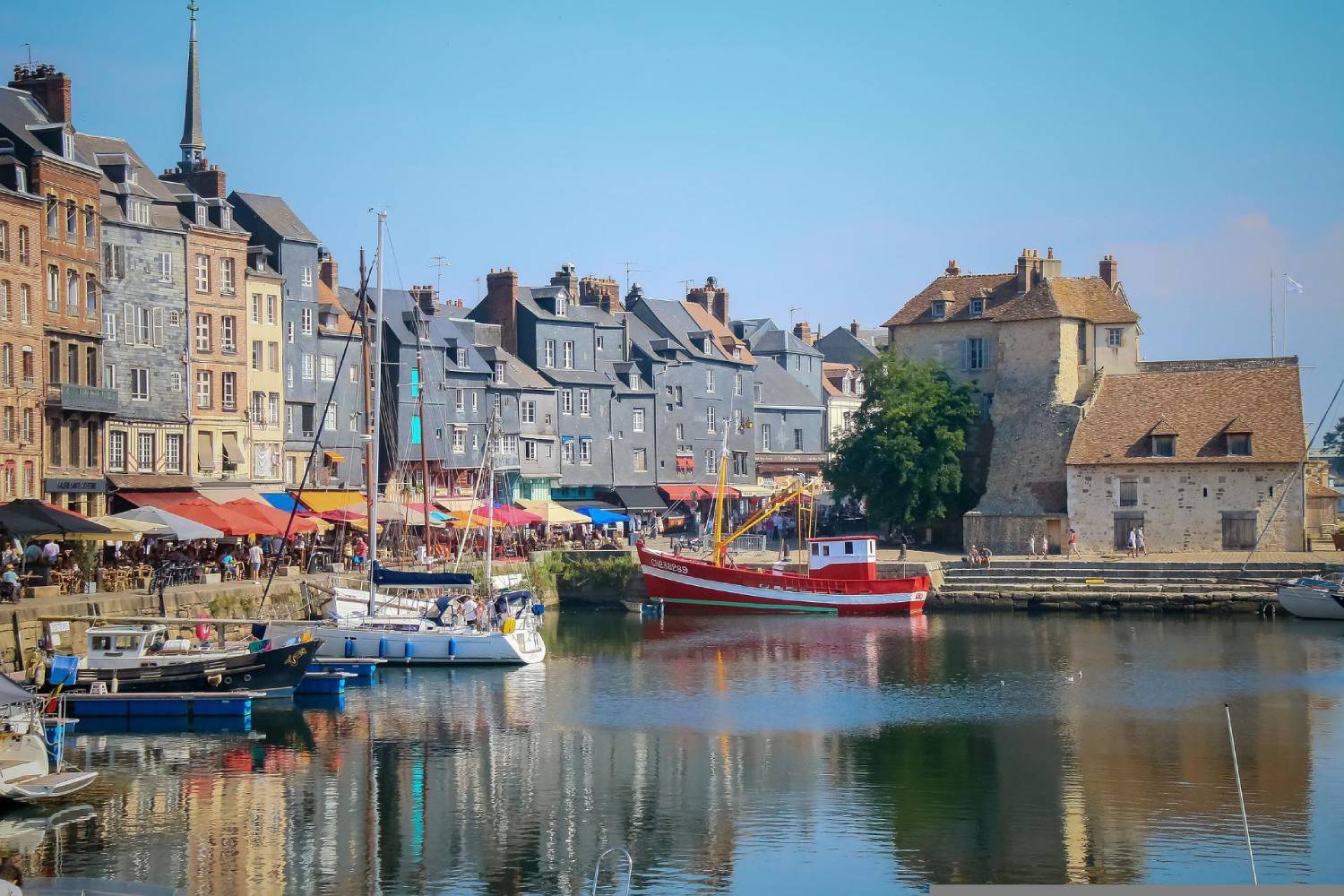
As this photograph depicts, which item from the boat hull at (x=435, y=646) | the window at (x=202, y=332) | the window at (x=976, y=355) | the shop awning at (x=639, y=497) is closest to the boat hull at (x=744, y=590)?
the window at (x=976, y=355)

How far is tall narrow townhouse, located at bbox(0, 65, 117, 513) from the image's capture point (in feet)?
158

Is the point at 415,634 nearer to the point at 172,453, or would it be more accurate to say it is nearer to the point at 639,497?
the point at 172,453

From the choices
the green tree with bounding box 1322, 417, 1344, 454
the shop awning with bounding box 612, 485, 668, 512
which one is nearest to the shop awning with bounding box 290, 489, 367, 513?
the shop awning with bounding box 612, 485, 668, 512

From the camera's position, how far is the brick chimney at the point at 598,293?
79.2 metres

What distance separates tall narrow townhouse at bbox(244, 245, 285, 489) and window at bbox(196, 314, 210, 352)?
204 centimetres

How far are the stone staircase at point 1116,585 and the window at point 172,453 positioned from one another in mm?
26889

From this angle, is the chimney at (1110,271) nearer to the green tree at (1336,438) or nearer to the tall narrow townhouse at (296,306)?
the tall narrow townhouse at (296,306)

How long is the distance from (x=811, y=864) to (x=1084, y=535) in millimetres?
40450

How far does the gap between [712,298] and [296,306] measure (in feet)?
105

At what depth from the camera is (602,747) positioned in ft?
113

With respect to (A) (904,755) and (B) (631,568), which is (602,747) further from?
(B) (631,568)

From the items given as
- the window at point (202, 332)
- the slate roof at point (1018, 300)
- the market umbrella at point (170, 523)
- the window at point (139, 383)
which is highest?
the slate roof at point (1018, 300)

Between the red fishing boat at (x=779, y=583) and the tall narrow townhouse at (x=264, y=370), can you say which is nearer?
the red fishing boat at (x=779, y=583)

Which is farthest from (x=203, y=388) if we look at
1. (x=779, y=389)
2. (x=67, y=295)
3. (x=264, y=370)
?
(x=779, y=389)
